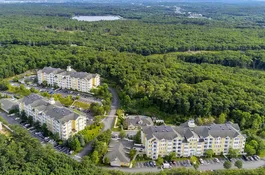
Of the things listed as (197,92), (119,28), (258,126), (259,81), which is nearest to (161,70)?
(197,92)

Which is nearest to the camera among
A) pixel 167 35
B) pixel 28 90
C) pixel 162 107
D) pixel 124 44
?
pixel 162 107

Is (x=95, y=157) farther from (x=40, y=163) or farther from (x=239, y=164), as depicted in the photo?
(x=239, y=164)

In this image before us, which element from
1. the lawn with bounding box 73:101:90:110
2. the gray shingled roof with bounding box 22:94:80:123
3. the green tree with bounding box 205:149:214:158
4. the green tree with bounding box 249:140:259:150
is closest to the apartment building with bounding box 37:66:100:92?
the lawn with bounding box 73:101:90:110

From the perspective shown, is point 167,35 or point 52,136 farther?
point 167,35

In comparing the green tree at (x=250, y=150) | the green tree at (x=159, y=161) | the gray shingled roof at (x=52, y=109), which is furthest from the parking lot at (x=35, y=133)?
the green tree at (x=250, y=150)

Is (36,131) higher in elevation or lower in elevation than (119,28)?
lower

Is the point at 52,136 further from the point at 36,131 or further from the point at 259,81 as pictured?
the point at 259,81

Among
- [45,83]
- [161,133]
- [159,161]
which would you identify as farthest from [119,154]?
[45,83]

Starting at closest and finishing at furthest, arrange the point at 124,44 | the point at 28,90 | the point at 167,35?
1. the point at 28,90
2. the point at 124,44
3. the point at 167,35

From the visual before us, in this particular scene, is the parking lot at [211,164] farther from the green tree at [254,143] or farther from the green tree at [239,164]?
the green tree at [254,143]
